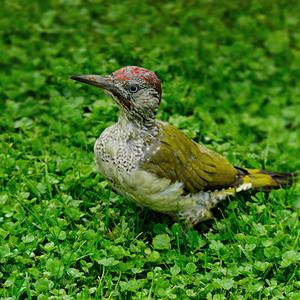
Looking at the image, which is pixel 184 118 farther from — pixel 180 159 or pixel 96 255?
pixel 96 255

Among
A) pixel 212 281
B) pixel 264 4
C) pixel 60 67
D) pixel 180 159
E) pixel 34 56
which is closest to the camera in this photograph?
pixel 212 281

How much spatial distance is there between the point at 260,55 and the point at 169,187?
10.0 feet

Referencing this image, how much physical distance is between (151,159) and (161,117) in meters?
1.35

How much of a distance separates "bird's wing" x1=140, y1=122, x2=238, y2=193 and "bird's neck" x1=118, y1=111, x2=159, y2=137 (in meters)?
0.10

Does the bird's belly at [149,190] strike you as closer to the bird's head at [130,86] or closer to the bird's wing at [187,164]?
the bird's wing at [187,164]

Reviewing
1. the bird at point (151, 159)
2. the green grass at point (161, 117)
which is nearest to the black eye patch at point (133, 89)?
the bird at point (151, 159)

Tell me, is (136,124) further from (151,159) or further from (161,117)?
(161,117)

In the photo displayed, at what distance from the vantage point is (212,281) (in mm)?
4836

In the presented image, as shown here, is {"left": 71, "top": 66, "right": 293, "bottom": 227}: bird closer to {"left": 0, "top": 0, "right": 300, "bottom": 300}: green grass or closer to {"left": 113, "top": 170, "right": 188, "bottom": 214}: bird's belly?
{"left": 113, "top": 170, "right": 188, "bottom": 214}: bird's belly

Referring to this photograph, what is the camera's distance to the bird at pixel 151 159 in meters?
4.99

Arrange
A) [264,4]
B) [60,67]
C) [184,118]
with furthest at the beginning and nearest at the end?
[264,4], [60,67], [184,118]

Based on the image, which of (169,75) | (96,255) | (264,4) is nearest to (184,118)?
(169,75)

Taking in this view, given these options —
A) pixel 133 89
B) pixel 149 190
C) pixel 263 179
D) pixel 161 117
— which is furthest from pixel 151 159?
pixel 161 117

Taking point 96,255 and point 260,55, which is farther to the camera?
point 260,55
